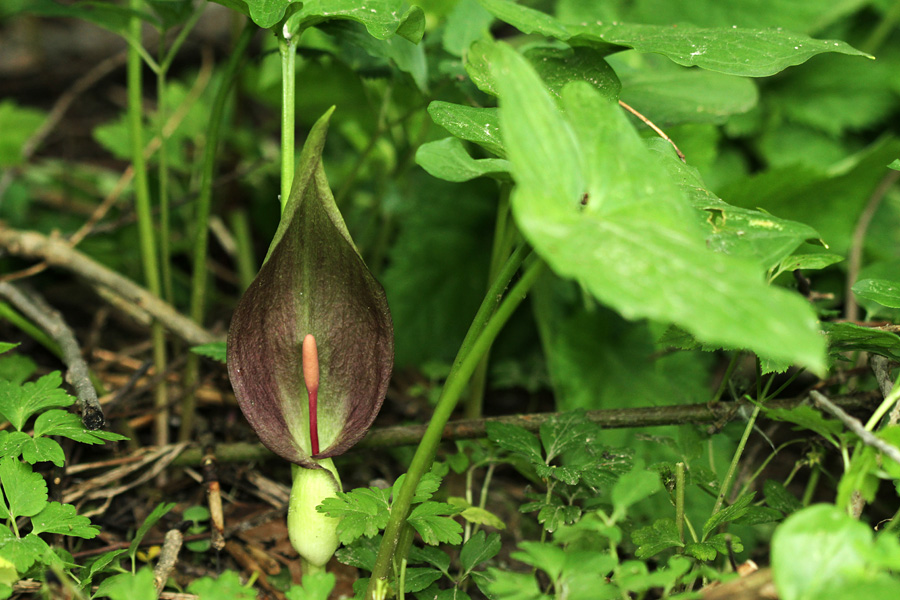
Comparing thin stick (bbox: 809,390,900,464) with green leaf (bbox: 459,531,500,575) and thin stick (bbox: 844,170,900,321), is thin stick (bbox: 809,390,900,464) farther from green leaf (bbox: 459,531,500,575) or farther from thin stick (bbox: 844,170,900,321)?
thin stick (bbox: 844,170,900,321)

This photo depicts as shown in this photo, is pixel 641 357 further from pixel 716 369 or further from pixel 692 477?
pixel 692 477

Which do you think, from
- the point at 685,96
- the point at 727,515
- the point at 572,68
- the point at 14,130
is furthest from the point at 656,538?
the point at 14,130

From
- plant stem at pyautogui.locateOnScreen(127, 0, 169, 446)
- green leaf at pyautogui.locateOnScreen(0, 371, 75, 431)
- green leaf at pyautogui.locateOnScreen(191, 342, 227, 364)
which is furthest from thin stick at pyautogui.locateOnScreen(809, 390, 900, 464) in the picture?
plant stem at pyautogui.locateOnScreen(127, 0, 169, 446)

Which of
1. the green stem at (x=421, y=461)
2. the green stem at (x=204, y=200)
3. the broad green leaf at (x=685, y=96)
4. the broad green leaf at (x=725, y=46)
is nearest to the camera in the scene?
the green stem at (x=421, y=461)

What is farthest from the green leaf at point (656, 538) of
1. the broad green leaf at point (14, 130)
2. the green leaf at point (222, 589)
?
the broad green leaf at point (14, 130)

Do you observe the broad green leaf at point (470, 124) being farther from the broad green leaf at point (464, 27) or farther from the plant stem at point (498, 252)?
the broad green leaf at point (464, 27)

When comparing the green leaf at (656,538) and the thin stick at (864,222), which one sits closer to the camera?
the green leaf at (656,538)

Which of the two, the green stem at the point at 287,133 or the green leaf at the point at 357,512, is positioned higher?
the green stem at the point at 287,133

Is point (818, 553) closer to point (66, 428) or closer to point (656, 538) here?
point (656, 538)
